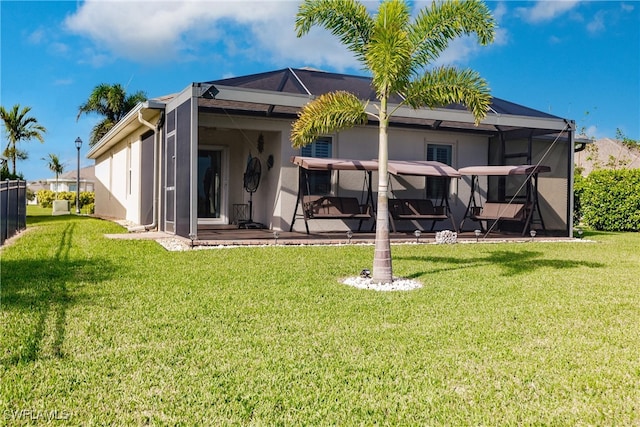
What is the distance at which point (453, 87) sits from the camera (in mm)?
6180

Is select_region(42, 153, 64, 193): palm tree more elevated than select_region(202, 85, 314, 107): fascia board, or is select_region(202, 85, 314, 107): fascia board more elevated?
select_region(42, 153, 64, 193): palm tree

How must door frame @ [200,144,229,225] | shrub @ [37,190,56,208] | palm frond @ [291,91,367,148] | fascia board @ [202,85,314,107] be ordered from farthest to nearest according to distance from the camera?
shrub @ [37,190,56,208] → door frame @ [200,144,229,225] → fascia board @ [202,85,314,107] → palm frond @ [291,91,367,148]

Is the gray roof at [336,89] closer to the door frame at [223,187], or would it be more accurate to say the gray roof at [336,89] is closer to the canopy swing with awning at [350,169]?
the canopy swing with awning at [350,169]

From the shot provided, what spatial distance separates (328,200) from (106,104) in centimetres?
2252

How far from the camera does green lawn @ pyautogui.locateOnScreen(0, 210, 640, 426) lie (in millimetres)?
2477

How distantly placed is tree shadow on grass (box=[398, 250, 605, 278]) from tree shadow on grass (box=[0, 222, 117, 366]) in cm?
378

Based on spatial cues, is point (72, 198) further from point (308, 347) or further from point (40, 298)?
point (308, 347)

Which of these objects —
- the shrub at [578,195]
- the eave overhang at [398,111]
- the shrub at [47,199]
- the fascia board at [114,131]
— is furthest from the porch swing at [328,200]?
the shrub at [47,199]

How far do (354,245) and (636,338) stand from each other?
575cm

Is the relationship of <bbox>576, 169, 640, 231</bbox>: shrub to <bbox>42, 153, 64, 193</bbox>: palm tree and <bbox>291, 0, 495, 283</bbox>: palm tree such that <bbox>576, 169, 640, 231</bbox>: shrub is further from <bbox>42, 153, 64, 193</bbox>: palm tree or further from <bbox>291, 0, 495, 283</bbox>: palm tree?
<bbox>42, 153, 64, 193</bbox>: palm tree

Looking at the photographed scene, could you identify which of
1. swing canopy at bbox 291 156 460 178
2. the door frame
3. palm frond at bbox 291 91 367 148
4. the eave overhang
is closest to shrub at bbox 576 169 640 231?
the eave overhang

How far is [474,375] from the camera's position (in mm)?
2945

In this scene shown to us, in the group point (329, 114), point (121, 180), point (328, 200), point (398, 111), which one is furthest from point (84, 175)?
point (329, 114)

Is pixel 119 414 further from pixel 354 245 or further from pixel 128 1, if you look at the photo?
pixel 128 1
